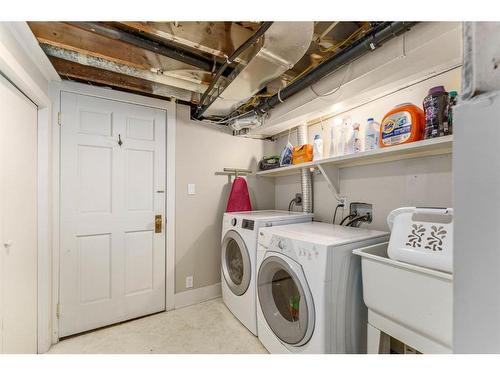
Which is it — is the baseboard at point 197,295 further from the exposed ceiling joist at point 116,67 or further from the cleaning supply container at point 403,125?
the cleaning supply container at point 403,125

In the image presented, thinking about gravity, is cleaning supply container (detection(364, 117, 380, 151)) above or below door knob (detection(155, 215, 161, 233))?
above

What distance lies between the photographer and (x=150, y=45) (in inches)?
55.4

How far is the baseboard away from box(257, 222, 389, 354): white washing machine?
3.49ft

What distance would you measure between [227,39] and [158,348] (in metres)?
2.31

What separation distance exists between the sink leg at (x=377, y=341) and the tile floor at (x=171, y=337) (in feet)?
2.74

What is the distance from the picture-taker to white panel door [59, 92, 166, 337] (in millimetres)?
1757

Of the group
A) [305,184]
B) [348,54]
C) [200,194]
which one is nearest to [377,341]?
[305,184]

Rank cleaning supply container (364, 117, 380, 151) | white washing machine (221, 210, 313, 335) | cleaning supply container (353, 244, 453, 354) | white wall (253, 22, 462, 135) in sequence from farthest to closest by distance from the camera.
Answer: white washing machine (221, 210, 313, 335) → cleaning supply container (364, 117, 380, 151) → white wall (253, 22, 462, 135) → cleaning supply container (353, 244, 453, 354)

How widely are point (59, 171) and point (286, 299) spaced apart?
6.78 feet

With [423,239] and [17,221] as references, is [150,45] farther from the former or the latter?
[423,239]

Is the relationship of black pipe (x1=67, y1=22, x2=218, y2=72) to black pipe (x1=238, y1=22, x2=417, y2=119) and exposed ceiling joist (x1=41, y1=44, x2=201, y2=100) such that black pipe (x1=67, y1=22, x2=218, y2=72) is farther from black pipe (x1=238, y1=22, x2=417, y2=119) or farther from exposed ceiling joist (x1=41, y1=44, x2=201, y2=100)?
black pipe (x1=238, y1=22, x2=417, y2=119)

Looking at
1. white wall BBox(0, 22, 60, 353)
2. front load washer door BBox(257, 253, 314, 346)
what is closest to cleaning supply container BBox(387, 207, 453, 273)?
front load washer door BBox(257, 253, 314, 346)
